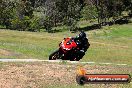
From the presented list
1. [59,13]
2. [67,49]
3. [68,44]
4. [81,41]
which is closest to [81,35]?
[81,41]

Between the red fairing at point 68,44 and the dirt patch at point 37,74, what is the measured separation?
16.8ft

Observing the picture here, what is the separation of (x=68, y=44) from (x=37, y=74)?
794 centimetres

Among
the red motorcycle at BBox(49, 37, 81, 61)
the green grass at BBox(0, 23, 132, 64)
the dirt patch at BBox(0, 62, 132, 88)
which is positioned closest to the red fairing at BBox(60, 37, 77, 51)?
the red motorcycle at BBox(49, 37, 81, 61)

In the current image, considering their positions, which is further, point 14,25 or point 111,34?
point 14,25

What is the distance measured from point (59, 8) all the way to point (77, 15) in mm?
5992

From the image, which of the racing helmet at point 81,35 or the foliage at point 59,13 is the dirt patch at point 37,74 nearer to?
the racing helmet at point 81,35

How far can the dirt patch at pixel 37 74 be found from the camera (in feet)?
43.3

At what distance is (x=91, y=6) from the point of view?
101438 mm

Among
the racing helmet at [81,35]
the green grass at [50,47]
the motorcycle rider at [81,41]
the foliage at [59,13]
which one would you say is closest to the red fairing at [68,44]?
the motorcycle rider at [81,41]

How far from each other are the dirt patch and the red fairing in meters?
5.11

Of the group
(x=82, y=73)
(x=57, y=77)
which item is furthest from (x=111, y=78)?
(x=57, y=77)

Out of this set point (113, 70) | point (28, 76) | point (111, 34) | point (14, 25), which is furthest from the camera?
point (14, 25)

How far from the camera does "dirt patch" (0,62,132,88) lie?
13.2 metres

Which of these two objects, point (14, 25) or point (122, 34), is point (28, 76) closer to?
point (122, 34)
